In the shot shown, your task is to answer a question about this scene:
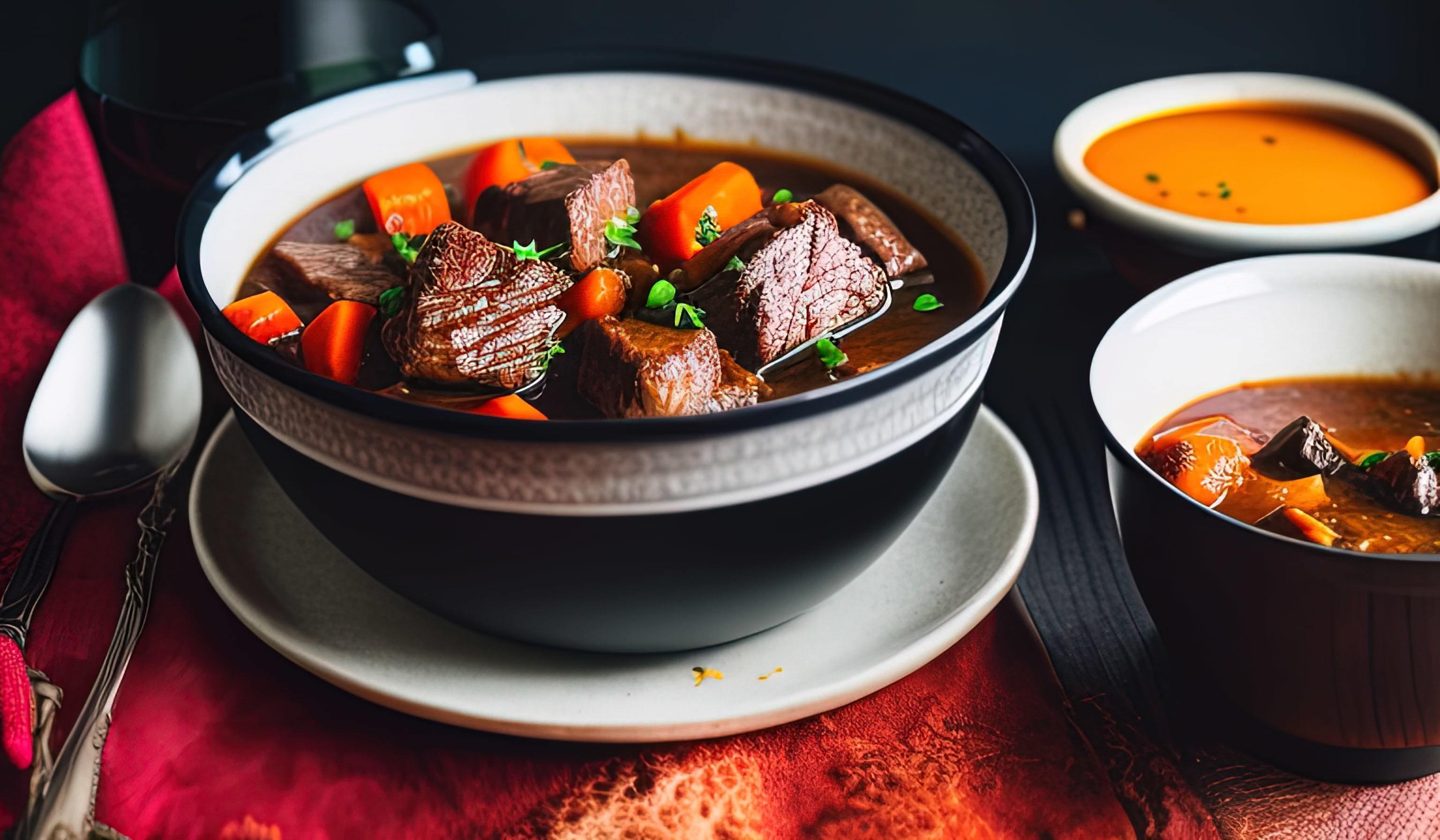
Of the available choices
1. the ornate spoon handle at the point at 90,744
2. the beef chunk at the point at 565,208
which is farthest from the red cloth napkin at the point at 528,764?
the beef chunk at the point at 565,208

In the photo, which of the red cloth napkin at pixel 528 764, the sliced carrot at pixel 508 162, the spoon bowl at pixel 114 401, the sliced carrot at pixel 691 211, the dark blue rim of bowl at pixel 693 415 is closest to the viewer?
the dark blue rim of bowl at pixel 693 415

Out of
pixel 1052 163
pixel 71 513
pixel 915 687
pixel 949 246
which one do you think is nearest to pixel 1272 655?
pixel 915 687

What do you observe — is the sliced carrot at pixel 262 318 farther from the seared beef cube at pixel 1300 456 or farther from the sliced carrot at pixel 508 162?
the seared beef cube at pixel 1300 456

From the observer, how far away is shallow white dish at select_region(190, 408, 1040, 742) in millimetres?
1729

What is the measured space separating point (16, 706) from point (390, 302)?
2.54 feet

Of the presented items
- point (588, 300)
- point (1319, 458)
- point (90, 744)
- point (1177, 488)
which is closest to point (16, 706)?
point (90, 744)

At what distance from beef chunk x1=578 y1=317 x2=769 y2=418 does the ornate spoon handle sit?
0.80 metres

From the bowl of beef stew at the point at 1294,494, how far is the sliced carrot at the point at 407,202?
1.26 metres

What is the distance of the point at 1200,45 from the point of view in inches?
147

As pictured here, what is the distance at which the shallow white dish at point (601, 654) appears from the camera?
1.73m

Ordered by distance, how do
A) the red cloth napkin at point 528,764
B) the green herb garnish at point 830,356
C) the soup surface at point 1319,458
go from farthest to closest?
the green herb garnish at point 830,356, the soup surface at point 1319,458, the red cloth napkin at point 528,764

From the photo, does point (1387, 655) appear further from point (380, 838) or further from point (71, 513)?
point (71, 513)

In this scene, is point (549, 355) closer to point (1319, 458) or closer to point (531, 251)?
point (531, 251)

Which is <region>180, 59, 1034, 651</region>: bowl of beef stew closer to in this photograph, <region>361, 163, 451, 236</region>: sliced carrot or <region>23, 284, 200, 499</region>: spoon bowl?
<region>361, 163, 451, 236</region>: sliced carrot
